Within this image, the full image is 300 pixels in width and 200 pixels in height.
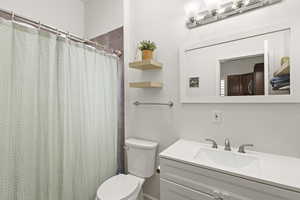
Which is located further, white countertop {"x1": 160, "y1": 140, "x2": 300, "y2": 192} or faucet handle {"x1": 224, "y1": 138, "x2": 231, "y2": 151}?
faucet handle {"x1": 224, "y1": 138, "x2": 231, "y2": 151}

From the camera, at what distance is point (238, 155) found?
110 cm

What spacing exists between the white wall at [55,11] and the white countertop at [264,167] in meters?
2.26

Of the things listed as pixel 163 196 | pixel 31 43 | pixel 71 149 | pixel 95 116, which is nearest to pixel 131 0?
pixel 31 43

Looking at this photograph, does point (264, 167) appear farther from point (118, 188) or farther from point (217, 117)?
point (118, 188)

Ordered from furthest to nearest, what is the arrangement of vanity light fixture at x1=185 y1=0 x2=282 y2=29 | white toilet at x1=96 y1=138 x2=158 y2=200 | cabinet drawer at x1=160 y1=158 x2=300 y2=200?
white toilet at x1=96 y1=138 x2=158 y2=200 < vanity light fixture at x1=185 y1=0 x2=282 y2=29 < cabinet drawer at x1=160 y1=158 x2=300 y2=200

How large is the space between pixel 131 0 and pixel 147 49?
856 mm

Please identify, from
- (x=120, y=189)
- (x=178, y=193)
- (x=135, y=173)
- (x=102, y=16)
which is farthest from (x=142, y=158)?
(x=102, y=16)

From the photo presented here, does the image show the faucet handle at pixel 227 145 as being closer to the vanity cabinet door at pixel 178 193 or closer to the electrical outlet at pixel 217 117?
the electrical outlet at pixel 217 117

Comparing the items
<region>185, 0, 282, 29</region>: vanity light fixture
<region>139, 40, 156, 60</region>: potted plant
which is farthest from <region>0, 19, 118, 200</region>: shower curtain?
<region>185, 0, 282, 29</region>: vanity light fixture

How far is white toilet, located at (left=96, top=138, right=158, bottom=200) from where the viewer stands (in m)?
1.27

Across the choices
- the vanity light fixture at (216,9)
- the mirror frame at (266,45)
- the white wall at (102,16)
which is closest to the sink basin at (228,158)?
the mirror frame at (266,45)

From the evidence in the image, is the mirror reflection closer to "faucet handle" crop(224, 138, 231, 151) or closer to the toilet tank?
"faucet handle" crop(224, 138, 231, 151)

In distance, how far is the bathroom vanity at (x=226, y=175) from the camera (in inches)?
29.8

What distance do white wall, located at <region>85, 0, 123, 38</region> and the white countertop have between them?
1673 mm
